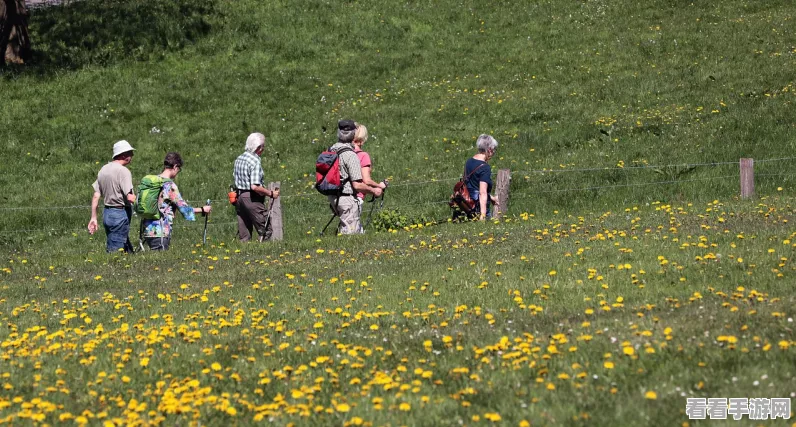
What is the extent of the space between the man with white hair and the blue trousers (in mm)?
1614

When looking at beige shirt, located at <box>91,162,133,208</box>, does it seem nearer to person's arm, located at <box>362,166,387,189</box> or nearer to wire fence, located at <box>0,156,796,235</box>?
person's arm, located at <box>362,166,387,189</box>

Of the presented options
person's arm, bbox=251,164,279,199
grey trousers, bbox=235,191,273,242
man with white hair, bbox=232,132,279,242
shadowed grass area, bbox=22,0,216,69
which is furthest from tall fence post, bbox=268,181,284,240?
shadowed grass area, bbox=22,0,216,69

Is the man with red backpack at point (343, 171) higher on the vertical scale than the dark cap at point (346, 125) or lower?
lower

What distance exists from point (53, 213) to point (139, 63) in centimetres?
1036

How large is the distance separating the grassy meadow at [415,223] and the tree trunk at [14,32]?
0.79m

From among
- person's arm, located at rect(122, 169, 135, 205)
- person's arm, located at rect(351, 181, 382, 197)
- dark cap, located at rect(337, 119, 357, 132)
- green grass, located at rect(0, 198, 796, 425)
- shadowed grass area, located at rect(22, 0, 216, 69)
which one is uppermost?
shadowed grass area, located at rect(22, 0, 216, 69)

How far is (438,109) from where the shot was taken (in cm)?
2577

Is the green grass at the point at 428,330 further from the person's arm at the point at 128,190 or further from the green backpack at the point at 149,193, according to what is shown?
the person's arm at the point at 128,190

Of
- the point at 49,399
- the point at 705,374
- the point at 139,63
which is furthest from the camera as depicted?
the point at 139,63

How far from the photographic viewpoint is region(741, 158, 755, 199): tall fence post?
54.4ft

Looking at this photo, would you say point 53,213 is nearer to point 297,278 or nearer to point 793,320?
point 297,278

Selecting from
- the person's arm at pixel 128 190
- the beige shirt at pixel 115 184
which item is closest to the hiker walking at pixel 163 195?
the person's arm at pixel 128 190

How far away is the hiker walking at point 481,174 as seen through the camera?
14.9 metres

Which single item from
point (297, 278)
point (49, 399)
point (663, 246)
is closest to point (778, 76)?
point (663, 246)
